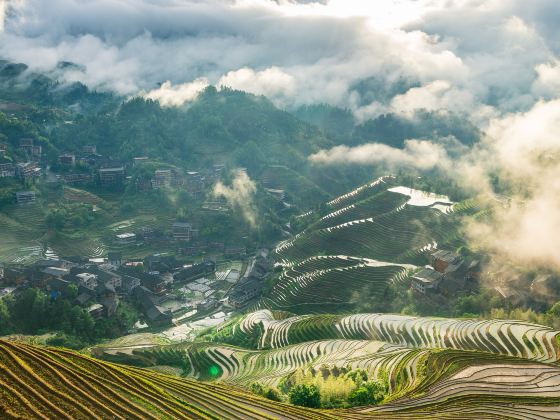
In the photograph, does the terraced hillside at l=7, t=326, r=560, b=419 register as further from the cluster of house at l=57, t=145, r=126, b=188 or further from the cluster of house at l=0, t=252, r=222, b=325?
the cluster of house at l=57, t=145, r=126, b=188

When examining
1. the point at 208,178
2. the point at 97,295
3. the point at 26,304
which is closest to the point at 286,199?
the point at 208,178

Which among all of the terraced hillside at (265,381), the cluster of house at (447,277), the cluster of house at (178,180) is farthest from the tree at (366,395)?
the cluster of house at (178,180)

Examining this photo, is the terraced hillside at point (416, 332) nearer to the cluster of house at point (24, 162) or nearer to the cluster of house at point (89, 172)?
the cluster of house at point (89, 172)

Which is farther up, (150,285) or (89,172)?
(89,172)

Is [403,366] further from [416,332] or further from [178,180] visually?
[178,180]

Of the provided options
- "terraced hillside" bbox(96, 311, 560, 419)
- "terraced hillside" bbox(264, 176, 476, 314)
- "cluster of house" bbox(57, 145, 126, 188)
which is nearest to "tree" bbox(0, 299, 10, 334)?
"terraced hillside" bbox(96, 311, 560, 419)

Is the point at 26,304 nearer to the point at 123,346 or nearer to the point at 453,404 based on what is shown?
the point at 123,346

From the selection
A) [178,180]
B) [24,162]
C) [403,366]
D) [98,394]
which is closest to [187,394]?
[98,394]
